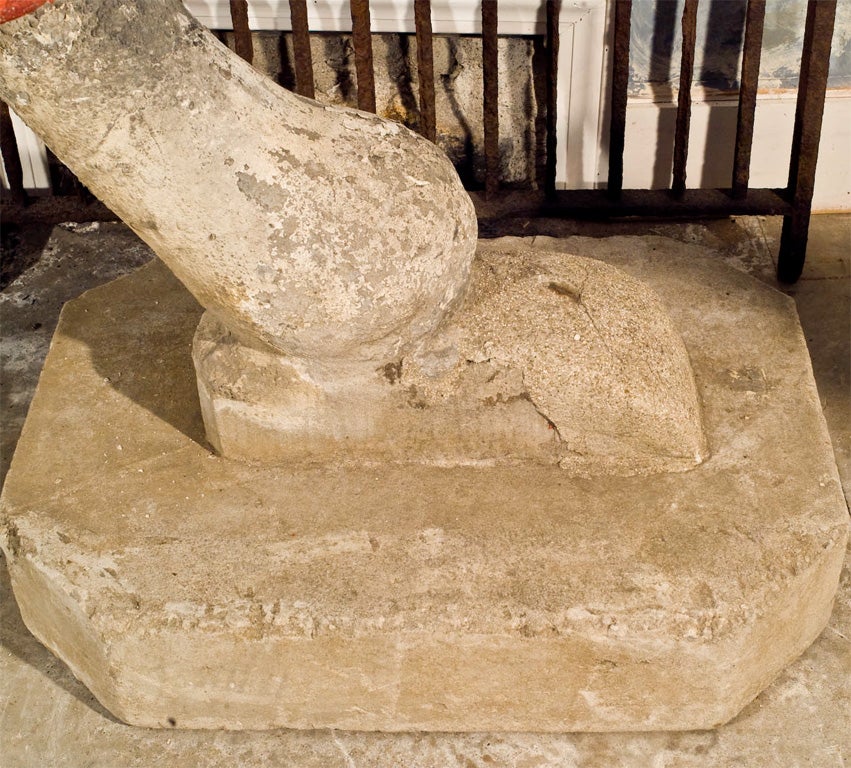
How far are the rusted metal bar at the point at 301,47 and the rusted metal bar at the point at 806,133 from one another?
1.31m

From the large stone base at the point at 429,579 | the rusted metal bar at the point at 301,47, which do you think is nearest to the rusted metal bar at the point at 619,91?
the rusted metal bar at the point at 301,47

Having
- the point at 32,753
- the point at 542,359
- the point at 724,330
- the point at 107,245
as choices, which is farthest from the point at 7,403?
the point at 724,330

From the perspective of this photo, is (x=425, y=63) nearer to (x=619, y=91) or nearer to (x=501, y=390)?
(x=619, y=91)

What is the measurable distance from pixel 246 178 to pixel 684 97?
1753 millimetres

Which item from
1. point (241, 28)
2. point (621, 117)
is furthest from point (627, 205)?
point (241, 28)

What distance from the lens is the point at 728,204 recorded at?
3633 millimetres

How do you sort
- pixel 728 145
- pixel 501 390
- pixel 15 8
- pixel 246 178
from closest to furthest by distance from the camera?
pixel 15 8 < pixel 246 178 < pixel 501 390 < pixel 728 145

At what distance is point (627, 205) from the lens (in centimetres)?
368

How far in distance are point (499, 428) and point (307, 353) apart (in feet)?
1.37

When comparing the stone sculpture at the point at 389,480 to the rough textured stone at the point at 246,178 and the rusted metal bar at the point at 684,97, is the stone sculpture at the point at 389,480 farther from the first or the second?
the rusted metal bar at the point at 684,97

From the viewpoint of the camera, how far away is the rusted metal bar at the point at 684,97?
344 centimetres

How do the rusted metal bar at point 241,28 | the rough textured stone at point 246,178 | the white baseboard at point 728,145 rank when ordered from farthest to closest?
1. the white baseboard at point 728,145
2. the rusted metal bar at point 241,28
3. the rough textured stone at point 246,178

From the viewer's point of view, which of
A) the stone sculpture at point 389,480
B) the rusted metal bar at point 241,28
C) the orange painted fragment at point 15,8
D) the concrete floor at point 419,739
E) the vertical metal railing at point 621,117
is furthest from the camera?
the rusted metal bar at point 241,28

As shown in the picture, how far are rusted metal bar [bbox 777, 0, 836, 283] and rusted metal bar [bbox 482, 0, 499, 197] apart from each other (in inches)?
32.1
